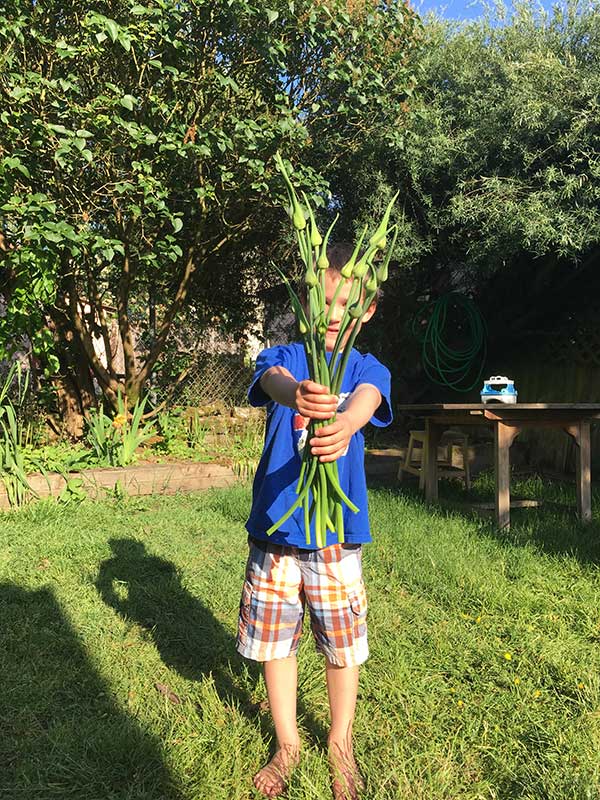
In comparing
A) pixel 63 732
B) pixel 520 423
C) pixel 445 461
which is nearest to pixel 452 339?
pixel 445 461

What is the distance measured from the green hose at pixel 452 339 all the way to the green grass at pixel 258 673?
12.4 feet

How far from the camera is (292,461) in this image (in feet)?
5.58

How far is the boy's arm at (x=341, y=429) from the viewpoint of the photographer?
1.34 metres

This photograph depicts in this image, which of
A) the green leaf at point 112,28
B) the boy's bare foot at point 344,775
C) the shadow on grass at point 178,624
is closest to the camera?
the boy's bare foot at point 344,775

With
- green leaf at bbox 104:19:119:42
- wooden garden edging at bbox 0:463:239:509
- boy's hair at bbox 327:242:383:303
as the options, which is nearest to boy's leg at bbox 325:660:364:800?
boy's hair at bbox 327:242:383:303

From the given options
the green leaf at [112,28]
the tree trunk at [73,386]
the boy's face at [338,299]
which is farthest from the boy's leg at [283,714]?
the tree trunk at [73,386]

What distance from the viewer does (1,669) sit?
223cm

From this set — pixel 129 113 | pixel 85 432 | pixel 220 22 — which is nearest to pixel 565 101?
pixel 220 22

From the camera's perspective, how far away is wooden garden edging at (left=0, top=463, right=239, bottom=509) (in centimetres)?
457

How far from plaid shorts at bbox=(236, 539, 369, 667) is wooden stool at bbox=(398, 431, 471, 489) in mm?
3449

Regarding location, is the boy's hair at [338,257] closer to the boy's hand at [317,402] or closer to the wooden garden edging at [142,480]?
the boy's hand at [317,402]

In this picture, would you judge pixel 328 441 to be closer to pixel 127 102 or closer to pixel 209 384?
pixel 127 102

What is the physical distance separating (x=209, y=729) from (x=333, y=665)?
49 cm

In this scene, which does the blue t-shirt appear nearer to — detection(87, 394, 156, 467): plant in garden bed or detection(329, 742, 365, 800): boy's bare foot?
detection(329, 742, 365, 800): boy's bare foot
